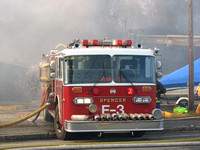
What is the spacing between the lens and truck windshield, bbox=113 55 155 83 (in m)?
7.95

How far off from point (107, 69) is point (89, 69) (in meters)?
0.38

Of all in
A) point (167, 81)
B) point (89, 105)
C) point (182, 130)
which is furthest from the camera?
point (167, 81)

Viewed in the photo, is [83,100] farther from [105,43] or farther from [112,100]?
[105,43]

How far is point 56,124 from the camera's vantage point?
8961mm

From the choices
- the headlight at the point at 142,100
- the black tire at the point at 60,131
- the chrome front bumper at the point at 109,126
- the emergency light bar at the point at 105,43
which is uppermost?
the emergency light bar at the point at 105,43

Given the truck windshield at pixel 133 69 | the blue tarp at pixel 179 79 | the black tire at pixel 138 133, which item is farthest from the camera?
the blue tarp at pixel 179 79

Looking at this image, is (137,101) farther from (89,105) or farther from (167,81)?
(167,81)

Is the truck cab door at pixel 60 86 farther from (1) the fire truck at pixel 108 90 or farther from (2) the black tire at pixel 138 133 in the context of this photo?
(2) the black tire at pixel 138 133

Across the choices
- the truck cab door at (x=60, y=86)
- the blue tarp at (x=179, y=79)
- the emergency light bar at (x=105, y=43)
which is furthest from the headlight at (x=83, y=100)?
the blue tarp at (x=179, y=79)

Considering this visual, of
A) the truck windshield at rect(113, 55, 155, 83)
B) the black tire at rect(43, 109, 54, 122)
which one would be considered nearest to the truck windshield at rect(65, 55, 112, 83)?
the truck windshield at rect(113, 55, 155, 83)

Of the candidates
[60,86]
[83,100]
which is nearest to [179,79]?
[60,86]

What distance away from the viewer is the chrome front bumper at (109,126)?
7.44 metres

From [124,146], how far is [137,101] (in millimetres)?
1857

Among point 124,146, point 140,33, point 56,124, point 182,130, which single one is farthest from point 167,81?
point 140,33
